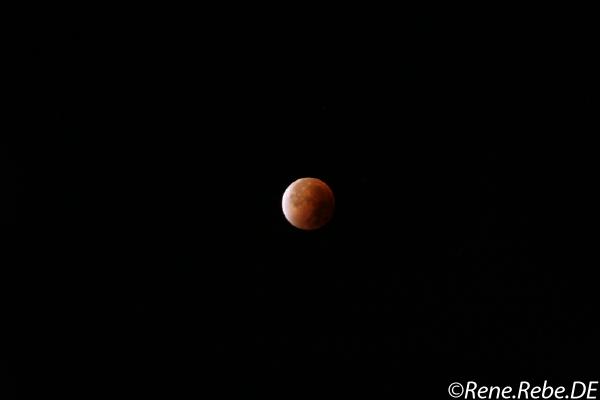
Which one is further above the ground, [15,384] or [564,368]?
[564,368]

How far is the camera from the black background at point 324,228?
1.23 metres

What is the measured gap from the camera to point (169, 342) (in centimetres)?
123

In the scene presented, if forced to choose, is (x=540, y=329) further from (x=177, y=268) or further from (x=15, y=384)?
(x=15, y=384)

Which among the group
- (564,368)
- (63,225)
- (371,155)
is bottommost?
(63,225)

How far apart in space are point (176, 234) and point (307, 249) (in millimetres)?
243

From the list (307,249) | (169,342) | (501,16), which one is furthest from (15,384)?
(501,16)

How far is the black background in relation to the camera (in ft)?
4.04

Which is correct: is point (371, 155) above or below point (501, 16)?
below

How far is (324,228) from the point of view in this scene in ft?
4.21

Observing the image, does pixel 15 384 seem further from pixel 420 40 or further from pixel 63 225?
pixel 420 40

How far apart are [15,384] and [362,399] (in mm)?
613

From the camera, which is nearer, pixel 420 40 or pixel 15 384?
pixel 15 384

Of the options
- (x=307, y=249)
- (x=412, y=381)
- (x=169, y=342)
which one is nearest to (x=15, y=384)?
(x=169, y=342)

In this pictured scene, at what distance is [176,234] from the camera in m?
1.26
